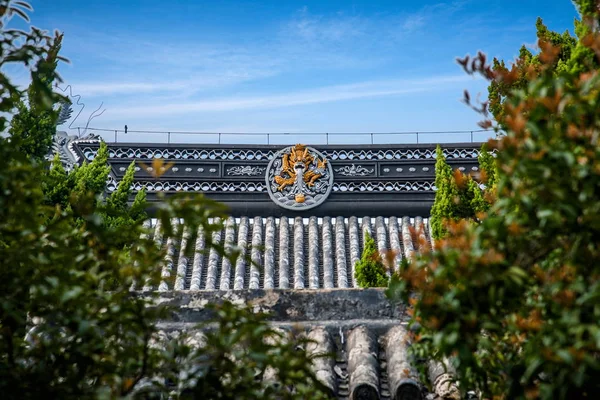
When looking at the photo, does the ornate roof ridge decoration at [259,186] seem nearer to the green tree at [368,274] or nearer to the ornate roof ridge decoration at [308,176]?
the ornate roof ridge decoration at [308,176]

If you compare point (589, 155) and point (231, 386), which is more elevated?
point (589, 155)

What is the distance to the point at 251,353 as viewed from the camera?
2658mm

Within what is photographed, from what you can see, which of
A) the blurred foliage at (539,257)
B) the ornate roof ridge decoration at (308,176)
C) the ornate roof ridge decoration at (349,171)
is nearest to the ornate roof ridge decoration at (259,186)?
the ornate roof ridge decoration at (308,176)

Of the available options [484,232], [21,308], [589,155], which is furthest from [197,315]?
[589,155]

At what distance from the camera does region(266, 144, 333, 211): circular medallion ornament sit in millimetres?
13203

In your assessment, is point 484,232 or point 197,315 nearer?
point 484,232

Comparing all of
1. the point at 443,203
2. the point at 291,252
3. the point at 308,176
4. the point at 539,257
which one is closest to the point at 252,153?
the point at 308,176

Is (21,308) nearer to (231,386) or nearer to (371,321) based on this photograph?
(231,386)

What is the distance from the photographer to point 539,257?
2.55 m

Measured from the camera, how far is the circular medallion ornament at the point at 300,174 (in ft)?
43.3

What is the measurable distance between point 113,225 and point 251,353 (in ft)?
28.4

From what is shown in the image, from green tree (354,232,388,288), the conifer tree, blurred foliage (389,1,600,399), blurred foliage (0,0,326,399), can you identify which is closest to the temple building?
green tree (354,232,388,288)

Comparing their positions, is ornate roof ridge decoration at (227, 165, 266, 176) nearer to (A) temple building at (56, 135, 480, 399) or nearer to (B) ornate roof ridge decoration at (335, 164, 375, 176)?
(A) temple building at (56, 135, 480, 399)

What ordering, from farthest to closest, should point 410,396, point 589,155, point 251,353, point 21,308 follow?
point 410,396
point 21,308
point 251,353
point 589,155
